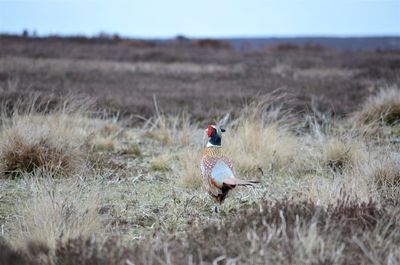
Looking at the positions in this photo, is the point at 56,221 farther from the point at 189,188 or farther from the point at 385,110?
the point at 385,110

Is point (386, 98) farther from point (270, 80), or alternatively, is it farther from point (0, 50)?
point (0, 50)

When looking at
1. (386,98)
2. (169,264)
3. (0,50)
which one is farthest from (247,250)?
(0,50)

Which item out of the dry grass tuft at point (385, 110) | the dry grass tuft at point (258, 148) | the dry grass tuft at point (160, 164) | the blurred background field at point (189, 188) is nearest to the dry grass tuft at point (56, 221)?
the blurred background field at point (189, 188)

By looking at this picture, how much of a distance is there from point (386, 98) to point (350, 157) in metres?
3.52

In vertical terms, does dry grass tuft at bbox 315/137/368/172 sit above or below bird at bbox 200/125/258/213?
below

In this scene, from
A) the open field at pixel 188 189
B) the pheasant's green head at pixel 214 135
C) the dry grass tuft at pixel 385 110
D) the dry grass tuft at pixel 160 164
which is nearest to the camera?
the open field at pixel 188 189

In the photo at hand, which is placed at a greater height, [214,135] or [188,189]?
[214,135]

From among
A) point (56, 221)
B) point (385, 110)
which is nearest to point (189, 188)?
point (56, 221)

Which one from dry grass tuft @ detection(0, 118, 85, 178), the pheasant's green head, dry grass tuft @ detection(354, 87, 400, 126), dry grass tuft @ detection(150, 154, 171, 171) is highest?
the pheasant's green head

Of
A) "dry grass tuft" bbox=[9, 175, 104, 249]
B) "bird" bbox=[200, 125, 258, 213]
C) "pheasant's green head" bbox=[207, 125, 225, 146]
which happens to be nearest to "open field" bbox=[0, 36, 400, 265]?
"dry grass tuft" bbox=[9, 175, 104, 249]

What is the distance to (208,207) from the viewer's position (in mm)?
5184

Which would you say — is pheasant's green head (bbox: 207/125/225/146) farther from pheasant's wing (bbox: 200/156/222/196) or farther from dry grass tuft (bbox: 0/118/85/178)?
dry grass tuft (bbox: 0/118/85/178)

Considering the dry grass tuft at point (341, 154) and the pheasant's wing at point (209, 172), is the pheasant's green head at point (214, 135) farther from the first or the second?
the dry grass tuft at point (341, 154)

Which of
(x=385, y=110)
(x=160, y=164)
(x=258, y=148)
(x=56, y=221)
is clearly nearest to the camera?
(x=56, y=221)
